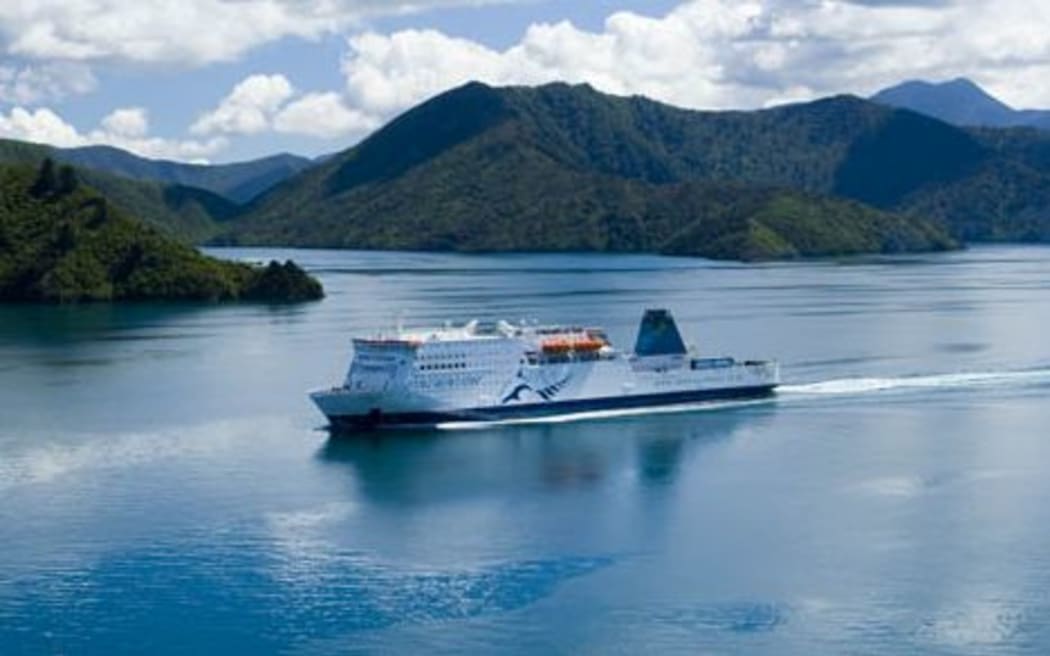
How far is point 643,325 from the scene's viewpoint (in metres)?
54.2

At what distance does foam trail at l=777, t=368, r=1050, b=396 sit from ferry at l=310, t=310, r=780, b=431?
2127mm

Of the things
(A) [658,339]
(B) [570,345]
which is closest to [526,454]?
(B) [570,345]

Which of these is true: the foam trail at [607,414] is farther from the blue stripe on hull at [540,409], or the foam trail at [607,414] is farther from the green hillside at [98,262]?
the green hillside at [98,262]

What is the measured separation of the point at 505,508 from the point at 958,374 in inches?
1065

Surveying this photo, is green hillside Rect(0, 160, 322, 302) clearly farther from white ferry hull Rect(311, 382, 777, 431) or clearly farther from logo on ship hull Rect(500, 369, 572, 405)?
logo on ship hull Rect(500, 369, 572, 405)

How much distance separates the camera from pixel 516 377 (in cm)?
5006

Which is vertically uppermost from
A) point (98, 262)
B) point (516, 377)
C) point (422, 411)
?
point (98, 262)

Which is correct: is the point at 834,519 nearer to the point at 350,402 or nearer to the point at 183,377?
the point at 350,402

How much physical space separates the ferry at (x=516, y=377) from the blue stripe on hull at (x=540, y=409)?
0.03m

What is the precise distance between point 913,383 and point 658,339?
977 centimetres

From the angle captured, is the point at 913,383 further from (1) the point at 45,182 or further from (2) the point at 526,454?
(1) the point at 45,182

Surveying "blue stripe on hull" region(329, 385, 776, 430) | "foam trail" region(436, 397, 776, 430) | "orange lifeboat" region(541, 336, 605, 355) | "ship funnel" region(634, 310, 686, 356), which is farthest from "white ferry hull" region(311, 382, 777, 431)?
"ship funnel" region(634, 310, 686, 356)

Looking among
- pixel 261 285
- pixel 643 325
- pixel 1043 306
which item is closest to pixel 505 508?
pixel 643 325

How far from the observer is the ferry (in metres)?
48.2
